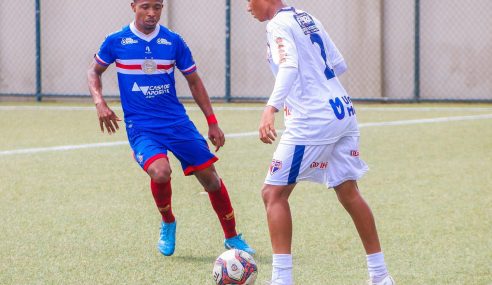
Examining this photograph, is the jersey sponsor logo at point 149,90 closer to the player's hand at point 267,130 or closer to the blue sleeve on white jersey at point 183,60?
the blue sleeve on white jersey at point 183,60

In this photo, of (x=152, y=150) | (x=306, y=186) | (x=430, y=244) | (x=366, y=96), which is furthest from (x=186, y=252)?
(x=366, y=96)

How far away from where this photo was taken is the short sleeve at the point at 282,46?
529cm

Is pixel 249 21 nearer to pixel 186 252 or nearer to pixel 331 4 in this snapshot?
pixel 331 4

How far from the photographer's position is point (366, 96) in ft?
59.7

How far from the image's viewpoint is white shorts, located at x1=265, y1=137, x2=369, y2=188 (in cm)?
541

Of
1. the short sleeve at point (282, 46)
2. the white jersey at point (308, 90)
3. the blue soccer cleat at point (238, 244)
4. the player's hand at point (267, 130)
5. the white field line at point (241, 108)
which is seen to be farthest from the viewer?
the white field line at point (241, 108)

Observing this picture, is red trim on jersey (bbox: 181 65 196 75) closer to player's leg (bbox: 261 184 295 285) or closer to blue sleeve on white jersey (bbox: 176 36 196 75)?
blue sleeve on white jersey (bbox: 176 36 196 75)

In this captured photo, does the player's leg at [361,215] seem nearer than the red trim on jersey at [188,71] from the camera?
Yes

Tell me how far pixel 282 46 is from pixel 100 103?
1573 millimetres

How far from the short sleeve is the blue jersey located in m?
1.45

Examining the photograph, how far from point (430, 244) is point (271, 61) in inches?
78.5

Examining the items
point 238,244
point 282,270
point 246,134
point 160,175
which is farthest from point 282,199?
point 246,134

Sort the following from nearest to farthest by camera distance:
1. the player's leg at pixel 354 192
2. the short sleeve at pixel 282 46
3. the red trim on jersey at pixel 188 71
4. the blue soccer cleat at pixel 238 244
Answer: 1. the short sleeve at pixel 282 46
2. the player's leg at pixel 354 192
3. the blue soccer cleat at pixel 238 244
4. the red trim on jersey at pixel 188 71

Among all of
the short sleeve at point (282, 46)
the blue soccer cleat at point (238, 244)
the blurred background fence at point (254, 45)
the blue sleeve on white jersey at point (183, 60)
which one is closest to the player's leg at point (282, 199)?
the short sleeve at point (282, 46)
